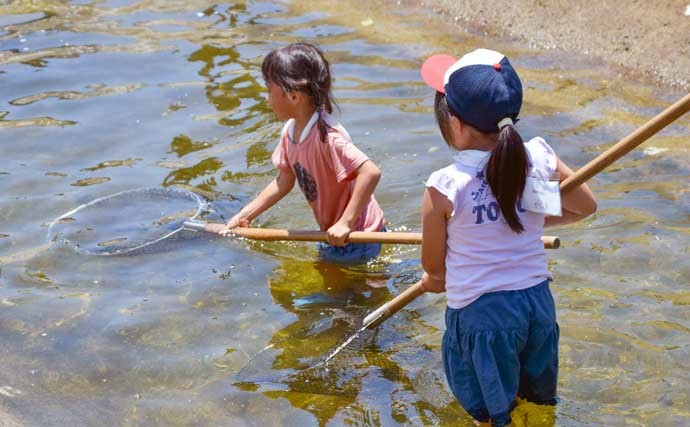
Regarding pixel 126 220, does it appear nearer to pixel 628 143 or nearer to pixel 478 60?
pixel 478 60

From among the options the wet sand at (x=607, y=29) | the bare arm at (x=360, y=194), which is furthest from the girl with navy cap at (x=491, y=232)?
the wet sand at (x=607, y=29)

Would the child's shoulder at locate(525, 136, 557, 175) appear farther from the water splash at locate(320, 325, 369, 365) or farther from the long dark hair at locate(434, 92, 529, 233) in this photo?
the water splash at locate(320, 325, 369, 365)

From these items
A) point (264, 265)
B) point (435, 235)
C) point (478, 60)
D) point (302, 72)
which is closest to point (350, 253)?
point (264, 265)

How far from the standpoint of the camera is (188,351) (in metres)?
4.76

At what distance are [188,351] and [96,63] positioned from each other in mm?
5112

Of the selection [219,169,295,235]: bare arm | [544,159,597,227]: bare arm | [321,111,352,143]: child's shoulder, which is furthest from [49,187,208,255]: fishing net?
[544,159,597,227]: bare arm

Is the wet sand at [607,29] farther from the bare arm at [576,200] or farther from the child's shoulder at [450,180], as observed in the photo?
the child's shoulder at [450,180]

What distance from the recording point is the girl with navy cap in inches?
125

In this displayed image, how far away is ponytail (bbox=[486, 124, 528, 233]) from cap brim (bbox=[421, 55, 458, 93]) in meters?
0.30

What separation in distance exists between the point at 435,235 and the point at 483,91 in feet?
1.67

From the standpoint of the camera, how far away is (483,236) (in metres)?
3.29

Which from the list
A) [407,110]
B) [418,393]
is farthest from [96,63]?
[418,393]

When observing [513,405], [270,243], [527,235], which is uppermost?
[527,235]

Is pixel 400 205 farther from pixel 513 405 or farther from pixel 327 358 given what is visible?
pixel 513 405
